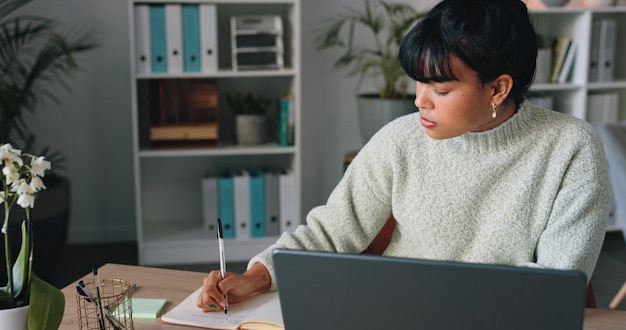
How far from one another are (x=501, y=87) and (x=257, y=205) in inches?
87.3

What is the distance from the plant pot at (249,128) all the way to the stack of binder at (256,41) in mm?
233

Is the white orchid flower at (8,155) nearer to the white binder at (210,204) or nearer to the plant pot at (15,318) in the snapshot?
the plant pot at (15,318)

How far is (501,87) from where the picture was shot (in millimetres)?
1359

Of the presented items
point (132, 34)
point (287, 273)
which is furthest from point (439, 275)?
point (132, 34)

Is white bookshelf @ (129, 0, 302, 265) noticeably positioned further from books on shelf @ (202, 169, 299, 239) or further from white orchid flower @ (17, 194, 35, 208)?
white orchid flower @ (17, 194, 35, 208)

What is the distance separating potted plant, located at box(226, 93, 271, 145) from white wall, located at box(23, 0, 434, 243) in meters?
0.31

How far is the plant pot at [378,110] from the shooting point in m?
3.20

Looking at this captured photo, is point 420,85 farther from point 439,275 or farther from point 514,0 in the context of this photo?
point 439,275

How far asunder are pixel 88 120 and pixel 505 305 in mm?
3023

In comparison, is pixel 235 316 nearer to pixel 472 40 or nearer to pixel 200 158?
pixel 472 40

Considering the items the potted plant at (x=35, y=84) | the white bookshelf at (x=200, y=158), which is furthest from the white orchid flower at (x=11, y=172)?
the white bookshelf at (x=200, y=158)

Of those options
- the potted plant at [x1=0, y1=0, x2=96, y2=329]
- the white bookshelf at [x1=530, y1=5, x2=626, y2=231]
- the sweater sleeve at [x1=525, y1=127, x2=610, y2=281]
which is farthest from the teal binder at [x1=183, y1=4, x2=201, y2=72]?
the sweater sleeve at [x1=525, y1=127, x2=610, y2=281]

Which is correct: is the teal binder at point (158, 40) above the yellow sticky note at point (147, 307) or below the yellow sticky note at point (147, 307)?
above

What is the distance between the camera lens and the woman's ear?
1.35m
